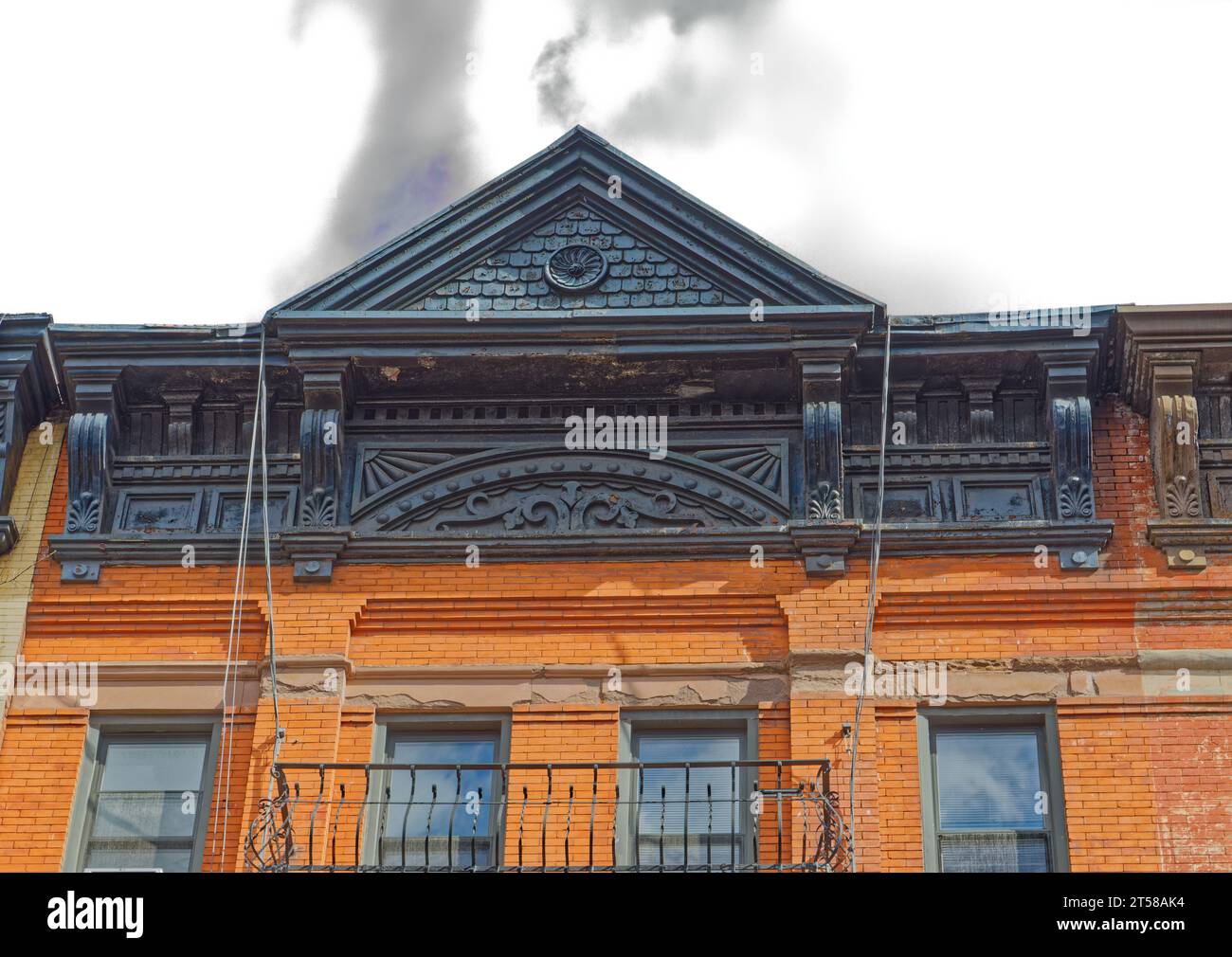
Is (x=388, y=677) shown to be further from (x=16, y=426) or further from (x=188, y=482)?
(x=16, y=426)

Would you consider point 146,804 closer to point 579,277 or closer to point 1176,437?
point 579,277

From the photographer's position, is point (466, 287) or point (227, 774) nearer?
point (227, 774)

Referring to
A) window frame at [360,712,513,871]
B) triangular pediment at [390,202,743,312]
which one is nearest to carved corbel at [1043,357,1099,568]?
triangular pediment at [390,202,743,312]

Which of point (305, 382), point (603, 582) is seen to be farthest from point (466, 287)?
point (603, 582)

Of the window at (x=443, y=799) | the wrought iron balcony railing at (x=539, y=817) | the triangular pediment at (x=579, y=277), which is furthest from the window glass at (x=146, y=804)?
the triangular pediment at (x=579, y=277)

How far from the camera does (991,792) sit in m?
13.0

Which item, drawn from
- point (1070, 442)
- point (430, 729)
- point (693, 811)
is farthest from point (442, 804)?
point (1070, 442)

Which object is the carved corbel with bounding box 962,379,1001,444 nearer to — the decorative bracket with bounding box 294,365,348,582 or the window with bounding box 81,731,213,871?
the decorative bracket with bounding box 294,365,348,582

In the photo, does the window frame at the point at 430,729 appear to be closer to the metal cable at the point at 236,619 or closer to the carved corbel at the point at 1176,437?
the metal cable at the point at 236,619

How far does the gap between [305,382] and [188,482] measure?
1058 millimetres

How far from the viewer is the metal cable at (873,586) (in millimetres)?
12672

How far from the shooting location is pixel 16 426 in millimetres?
14391

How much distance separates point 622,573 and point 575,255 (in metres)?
2.21

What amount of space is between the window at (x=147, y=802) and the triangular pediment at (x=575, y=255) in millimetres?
2916
